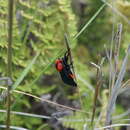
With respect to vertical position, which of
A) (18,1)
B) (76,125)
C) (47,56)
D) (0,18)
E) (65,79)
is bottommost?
(76,125)

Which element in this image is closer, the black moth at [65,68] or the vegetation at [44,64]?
the black moth at [65,68]

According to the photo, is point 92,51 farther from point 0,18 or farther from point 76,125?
point 0,18

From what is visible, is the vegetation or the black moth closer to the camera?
the black moth

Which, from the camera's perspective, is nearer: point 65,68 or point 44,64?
point 65,68

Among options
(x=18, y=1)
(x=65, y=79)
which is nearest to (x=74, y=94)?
(x=18, y=1)

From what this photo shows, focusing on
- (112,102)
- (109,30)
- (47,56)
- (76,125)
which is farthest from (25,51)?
(109,30)

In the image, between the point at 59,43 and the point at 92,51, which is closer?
the point at 59,43

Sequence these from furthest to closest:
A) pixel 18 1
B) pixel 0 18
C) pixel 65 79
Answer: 1. pixel 18 1
2. pixel 0 18
3. pixel 65 79

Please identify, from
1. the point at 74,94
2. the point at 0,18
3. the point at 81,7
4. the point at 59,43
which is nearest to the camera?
the point at 0,18

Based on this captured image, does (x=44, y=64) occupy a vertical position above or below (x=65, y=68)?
above

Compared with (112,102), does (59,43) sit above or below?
above

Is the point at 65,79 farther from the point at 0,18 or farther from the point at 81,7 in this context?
the point at 81,7
